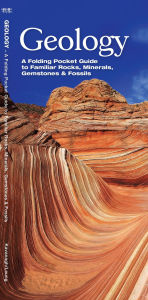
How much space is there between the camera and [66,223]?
10.1 feet

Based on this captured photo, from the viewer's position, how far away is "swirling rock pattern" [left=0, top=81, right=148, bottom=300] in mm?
1723

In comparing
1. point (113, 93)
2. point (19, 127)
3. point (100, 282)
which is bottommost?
point (100, 282)

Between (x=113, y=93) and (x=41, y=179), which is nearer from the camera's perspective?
(x=41, y=179)

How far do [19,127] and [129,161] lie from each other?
4225 mm

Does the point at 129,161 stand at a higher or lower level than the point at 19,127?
lower

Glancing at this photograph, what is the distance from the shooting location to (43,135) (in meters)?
4.96

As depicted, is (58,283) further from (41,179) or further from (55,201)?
(41,179)

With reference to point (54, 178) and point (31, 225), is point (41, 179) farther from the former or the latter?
point (31, 225)

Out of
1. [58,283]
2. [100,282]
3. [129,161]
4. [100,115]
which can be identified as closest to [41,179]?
[58,283]

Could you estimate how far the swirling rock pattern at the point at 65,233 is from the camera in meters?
1.72

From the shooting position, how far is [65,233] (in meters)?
2.88

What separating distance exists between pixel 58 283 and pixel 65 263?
1.00 feet

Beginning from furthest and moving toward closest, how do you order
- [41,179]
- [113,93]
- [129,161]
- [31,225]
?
[113,93]
[129,161]
[41,179]
[31,225]

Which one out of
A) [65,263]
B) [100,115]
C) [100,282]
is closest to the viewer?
[100,282]
